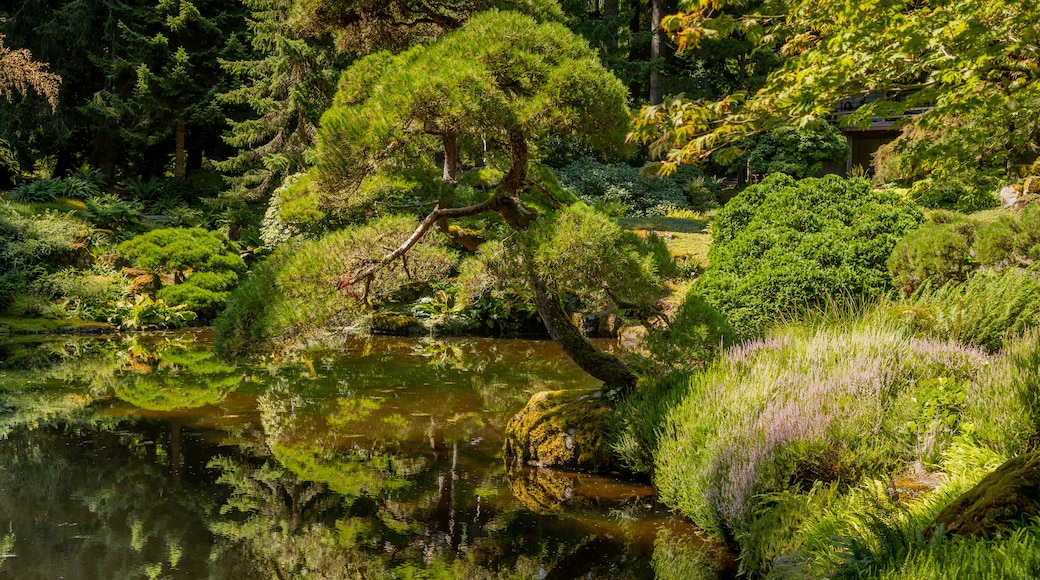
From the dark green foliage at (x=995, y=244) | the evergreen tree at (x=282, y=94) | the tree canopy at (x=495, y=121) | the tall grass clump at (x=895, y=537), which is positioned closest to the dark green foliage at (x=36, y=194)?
the evergreen tree at (x=282, y=94)

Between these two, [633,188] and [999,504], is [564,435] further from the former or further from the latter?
[633,188]

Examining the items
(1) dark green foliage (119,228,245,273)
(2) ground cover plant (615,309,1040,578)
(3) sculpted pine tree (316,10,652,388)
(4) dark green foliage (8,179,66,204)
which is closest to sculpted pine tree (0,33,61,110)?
(4) dark green foliage (8,179,66,204)

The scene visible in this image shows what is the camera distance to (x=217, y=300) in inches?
579

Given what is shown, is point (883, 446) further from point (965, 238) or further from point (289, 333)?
point (965, 238)

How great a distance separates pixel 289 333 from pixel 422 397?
3.41 metres

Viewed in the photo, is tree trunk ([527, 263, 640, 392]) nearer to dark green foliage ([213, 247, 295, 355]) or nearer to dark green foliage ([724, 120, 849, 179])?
dark green foliage ([213, 247, 295, 355])

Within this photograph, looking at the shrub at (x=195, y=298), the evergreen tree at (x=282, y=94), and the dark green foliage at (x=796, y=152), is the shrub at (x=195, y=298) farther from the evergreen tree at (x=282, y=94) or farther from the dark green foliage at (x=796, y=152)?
the dark green foliage at (x=796, y=152)

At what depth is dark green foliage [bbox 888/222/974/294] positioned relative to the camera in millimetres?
8664

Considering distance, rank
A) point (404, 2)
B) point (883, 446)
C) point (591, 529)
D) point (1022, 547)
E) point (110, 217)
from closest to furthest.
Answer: point (1022, 547) < point (883, 446) < point (591, 529) < point (404, 2) < point (110, 217)

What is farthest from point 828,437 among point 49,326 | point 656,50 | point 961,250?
point 656,50

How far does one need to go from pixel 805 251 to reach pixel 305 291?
5.42 metres

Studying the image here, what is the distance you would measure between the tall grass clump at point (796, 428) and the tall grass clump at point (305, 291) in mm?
2404

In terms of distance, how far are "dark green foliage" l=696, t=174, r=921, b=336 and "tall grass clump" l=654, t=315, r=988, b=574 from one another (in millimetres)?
2380

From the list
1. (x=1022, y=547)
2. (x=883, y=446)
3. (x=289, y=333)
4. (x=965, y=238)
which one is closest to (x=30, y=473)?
(x=289, y=333)
